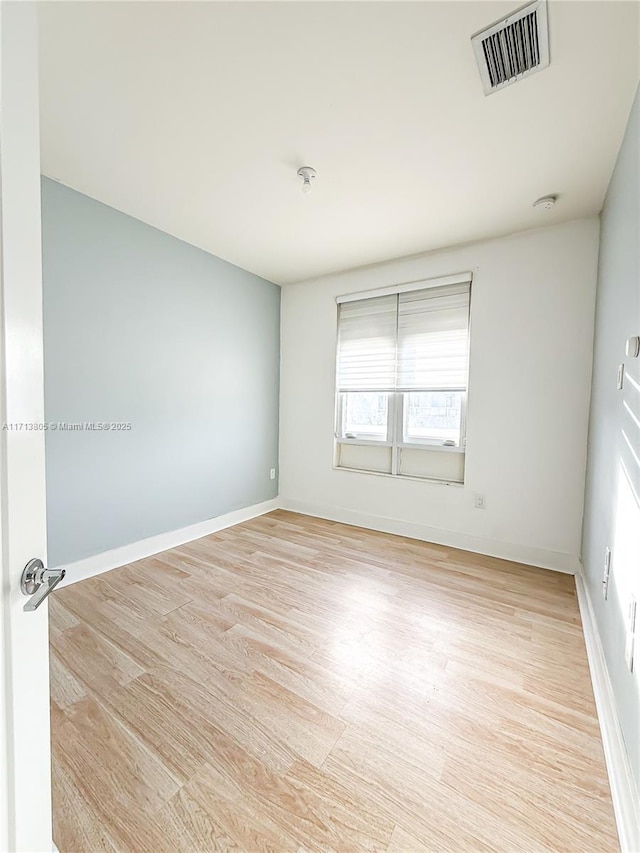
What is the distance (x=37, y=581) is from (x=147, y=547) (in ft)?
7.65

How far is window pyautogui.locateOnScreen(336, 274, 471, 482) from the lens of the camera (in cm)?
309

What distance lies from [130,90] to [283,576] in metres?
2.83

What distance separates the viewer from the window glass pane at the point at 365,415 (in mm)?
3523

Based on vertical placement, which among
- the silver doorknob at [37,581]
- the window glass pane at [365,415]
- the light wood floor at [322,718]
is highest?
the window glass pane at [365,415]

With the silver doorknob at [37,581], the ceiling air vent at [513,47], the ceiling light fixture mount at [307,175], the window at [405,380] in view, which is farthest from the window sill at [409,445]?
the silver doorknob at [37,581]

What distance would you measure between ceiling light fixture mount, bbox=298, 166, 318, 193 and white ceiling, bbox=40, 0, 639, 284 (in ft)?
0.09

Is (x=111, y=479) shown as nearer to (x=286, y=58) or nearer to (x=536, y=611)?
(x=286, y=58)

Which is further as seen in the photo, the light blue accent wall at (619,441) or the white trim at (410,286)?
the white trim at (410,286)

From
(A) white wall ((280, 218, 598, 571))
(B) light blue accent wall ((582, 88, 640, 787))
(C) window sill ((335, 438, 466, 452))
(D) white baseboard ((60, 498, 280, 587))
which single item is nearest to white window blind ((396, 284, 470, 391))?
(A) white wall ((280, 218, 598, 571))

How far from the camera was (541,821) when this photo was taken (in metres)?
1.02

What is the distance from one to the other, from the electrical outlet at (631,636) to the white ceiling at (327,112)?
2091mm

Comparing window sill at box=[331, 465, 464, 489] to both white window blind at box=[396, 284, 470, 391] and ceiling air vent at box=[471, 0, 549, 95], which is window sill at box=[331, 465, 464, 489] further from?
ceiling air vent at box=[471, 0, 549, 95]

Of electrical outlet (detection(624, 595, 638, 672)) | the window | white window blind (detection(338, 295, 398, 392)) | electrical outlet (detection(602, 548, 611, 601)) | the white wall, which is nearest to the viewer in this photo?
electrical outlet (detection(624, 595, 638, 672))

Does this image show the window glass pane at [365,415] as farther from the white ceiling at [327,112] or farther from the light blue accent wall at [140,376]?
the white ceiling at [327,112]
